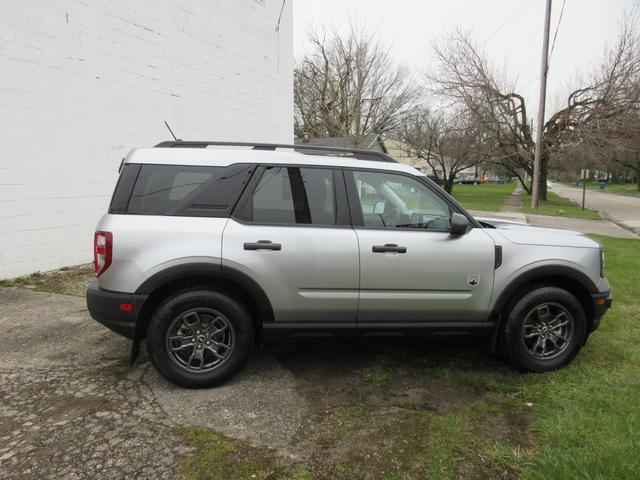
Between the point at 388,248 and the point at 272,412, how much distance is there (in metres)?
1.45

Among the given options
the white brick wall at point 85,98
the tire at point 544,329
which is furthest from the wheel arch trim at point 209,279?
the white brick wall at point 85,98

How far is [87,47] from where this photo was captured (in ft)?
24.0

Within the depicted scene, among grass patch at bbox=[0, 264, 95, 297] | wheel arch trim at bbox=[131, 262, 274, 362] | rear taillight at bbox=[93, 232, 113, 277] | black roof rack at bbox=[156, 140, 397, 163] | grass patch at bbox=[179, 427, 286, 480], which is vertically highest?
black roof rack at bbox=[156, 140, 397, 163]

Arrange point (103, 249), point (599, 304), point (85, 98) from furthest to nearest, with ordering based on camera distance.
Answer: point (85, 98) → point (599, 304) → point (103, 249)

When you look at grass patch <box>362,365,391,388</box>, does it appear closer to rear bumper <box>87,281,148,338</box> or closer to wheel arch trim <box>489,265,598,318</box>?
wheel arch trim <box>489,265,598,318</box>

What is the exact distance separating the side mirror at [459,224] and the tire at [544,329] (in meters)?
0.78

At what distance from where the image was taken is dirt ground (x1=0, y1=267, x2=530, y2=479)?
104 inches

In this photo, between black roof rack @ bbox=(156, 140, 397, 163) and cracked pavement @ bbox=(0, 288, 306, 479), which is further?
black roof rack @ bbox=(156, 140, 397, 163)

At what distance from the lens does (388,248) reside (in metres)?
3.53

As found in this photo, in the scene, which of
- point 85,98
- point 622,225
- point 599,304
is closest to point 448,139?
point 622,225

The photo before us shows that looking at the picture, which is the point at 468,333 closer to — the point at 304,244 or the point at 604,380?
the point at 604,380

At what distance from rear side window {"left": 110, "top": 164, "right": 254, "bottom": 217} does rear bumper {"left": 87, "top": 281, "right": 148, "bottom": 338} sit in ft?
2.01

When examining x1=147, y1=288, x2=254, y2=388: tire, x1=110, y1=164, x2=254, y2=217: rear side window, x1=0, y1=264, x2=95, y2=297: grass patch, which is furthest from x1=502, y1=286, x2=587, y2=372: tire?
x1=0, y1=264, x2=95, y2=297: grass patch

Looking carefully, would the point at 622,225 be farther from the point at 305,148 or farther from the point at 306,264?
the point at 306,264
